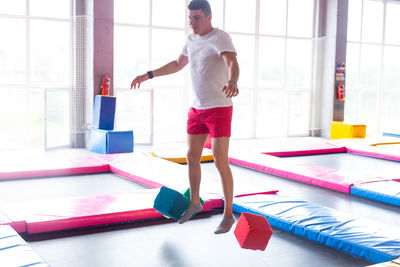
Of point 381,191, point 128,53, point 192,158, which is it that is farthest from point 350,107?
point 192,158

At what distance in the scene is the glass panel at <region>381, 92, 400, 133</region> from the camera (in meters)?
12.4

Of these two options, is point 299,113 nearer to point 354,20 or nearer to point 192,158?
point 354,20

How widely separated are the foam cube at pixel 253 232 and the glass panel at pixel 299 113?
8.42 metres

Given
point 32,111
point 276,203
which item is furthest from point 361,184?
point 32,111

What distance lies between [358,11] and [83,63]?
7.14 m

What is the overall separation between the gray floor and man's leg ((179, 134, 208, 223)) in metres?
0.28

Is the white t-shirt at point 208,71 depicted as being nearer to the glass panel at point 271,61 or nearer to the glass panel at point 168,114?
the glass panel at point 168,114

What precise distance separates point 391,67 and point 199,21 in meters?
11.1

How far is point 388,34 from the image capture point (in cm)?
1223

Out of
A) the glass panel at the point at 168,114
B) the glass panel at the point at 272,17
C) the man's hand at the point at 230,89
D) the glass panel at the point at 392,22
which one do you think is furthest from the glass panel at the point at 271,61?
the man's hand at the point at 230,89

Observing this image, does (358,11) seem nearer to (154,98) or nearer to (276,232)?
(154,98)

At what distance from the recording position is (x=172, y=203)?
3059 millimetres

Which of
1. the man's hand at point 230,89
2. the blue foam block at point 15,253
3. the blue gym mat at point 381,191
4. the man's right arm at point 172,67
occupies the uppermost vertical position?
the man's right arm at point 172,67

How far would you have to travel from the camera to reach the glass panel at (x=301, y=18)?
10.8m
